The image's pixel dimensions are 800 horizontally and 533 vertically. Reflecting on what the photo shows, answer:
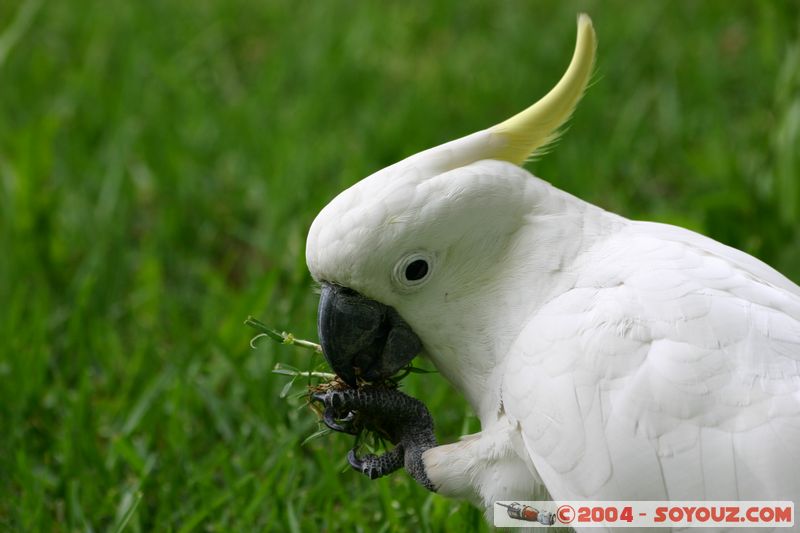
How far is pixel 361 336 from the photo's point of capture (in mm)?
2049

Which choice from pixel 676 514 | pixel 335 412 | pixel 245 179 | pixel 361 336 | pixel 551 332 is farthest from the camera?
pixel 245 179

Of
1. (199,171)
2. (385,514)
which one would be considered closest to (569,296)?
(385,514)

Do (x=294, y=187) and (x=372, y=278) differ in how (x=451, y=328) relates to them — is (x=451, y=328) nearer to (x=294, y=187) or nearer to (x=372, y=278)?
(x=372, y=278)

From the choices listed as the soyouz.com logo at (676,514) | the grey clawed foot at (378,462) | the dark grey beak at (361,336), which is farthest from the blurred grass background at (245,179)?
the soyouz.com logo at (676,514)

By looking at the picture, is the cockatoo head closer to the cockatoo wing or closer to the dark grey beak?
the dark grey beak

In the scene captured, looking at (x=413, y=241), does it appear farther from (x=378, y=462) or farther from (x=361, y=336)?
(x=378, y=462)


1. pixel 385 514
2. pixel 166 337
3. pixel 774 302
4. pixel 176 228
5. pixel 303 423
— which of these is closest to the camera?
pixel 774 302

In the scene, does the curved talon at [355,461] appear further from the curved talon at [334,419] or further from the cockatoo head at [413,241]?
the cockatoo head at [413,241]

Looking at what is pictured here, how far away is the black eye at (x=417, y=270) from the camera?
2.00 metres

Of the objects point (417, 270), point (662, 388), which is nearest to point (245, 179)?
point (417, 270)

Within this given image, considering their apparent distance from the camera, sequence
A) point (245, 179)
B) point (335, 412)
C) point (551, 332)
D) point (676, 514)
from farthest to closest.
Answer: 1. point (245, 179)
2. point (335, 412)
3. point (551, 332)
4. point (676, 514)

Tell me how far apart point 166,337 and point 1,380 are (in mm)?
612

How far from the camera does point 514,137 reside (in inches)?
85.3

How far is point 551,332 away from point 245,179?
8.41ft
